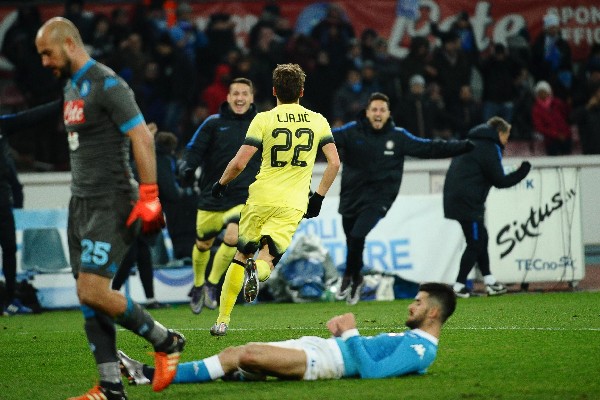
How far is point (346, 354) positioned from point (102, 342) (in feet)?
4.55

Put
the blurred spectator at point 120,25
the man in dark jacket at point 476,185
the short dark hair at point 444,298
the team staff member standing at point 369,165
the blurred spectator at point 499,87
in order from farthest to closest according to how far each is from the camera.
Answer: the blurred spectator at point 499,87 → the blurred spectator at point 120,25 → the man in dark jacket at point 476,185 → the team staff member standing at point 369,165 → the short dark hair at point 444,298

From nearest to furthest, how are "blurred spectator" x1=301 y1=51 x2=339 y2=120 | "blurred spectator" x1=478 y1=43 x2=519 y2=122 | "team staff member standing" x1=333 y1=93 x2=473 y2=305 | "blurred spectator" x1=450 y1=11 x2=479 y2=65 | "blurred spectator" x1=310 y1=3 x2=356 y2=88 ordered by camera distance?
1. "team staff member standing" x1=333 y1=93 x2=473 y2=305
2. "blurred spectator" x1=301 y1=51 x2=339 y2=120
3. "blurred spectator" x1=478 y1=43 x2=519 y2=122
4. "blurred spectator" x1=310 y1=3 x2=356 y2=88
5. "blurred spectator" x1=450 y1=11 x2=479 y2=65

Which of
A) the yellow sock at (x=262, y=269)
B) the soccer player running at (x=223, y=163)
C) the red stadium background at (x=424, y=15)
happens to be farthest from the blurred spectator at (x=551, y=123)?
the yellow sock at (x=262, y=269)

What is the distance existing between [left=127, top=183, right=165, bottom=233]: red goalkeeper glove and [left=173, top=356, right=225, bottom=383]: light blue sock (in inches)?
36.6

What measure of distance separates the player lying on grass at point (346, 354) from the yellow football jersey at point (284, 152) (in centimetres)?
317

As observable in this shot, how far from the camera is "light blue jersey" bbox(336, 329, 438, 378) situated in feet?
22.2

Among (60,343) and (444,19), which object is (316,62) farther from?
(60,343)

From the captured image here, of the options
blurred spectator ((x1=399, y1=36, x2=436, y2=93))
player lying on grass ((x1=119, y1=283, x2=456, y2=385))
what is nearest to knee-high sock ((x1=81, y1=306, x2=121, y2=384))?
player lying on grass ((x1=119, y1=283, x2=456, y2=385))

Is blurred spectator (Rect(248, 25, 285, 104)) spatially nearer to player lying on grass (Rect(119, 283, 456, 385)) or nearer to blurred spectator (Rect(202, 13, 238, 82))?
blurred spectator (Rect(202, 13, 238, 82))

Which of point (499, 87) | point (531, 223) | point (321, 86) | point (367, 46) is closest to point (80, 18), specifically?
point (321, 86)

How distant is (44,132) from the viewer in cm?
1986

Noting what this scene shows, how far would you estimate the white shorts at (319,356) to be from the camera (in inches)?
266

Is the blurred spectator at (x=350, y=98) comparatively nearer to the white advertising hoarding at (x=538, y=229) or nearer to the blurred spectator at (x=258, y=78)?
the blurred spectator at (x=258, y=78)

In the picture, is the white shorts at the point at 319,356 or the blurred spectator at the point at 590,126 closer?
the white shorts at the point at 319,356
